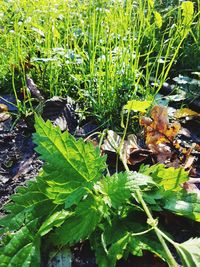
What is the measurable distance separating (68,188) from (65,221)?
0.32 ft

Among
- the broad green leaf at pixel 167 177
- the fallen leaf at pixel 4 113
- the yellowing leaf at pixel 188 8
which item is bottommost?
the fallen leaf at pixel 4 113

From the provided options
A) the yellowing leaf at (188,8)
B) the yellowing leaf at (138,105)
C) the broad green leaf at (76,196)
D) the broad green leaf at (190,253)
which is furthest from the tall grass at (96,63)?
the broad green leaf at (190,253)

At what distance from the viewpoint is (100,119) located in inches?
76.6

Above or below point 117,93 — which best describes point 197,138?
below

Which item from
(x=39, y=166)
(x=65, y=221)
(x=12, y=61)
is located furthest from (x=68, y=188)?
(x=12, y=61)

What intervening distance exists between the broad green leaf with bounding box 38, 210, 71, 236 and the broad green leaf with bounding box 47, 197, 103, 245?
0.5 inches

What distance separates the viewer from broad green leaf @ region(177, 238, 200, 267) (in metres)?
1.14

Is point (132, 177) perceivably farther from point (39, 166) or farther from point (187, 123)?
point (187, 123)

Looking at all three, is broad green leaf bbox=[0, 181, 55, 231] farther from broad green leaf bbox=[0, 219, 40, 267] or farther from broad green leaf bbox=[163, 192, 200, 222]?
broad green leaf bbox=[163, 192, 200, 222]

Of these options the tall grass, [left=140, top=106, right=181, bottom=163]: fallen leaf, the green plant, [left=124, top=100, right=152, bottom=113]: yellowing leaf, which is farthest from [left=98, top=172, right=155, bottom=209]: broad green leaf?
the tall grass

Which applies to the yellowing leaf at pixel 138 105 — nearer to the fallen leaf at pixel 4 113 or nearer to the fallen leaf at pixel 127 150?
the fallen leaf at pixel 127 150

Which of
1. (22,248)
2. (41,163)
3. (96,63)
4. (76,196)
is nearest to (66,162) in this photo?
(76,196)

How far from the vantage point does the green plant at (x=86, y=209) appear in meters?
1.20

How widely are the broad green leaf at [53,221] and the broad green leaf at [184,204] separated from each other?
12.7 inches
